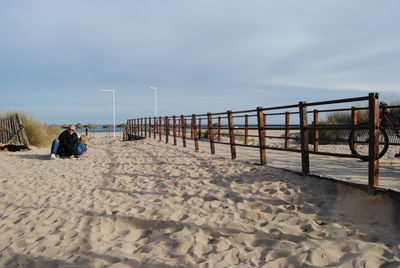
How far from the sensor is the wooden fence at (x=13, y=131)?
1343cm

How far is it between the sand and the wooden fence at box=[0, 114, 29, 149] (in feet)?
29.3

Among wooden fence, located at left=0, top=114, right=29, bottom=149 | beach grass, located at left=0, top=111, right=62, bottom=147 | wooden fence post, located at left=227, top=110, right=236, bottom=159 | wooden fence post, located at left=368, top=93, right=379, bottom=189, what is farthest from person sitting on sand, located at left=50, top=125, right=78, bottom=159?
wooden fence post, located at left=368, top=93, right=379, bottom=189

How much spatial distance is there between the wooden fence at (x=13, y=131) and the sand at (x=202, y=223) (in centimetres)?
894

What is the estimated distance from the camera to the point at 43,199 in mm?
4730

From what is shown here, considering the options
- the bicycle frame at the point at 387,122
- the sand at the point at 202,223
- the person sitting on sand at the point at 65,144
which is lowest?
the sand at the point at 202,223

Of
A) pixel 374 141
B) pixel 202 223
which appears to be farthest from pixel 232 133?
pixel 202 223

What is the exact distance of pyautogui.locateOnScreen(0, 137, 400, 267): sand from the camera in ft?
8.64

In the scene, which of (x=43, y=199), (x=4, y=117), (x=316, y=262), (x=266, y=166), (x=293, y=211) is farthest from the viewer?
(x=4, y=117)

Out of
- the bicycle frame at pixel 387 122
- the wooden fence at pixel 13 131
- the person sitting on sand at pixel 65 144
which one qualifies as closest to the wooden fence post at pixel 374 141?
the bicycle frame at pixel 387 122

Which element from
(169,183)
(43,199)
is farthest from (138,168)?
(43,199)

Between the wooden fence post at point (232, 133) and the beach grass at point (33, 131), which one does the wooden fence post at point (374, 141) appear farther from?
the beach grass at point (33, 131)

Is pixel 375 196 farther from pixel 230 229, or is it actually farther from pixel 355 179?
pixel 230 229

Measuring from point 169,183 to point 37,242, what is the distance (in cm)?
233

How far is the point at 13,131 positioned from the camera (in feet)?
44.7
